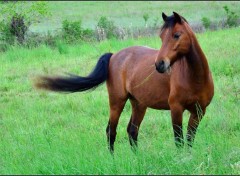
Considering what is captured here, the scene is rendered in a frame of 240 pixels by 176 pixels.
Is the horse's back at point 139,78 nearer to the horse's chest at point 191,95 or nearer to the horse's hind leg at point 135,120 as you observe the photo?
the horse's hind leg at point 135,120

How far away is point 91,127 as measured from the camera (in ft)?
25.1

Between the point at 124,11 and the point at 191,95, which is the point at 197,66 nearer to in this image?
the point at 191,95

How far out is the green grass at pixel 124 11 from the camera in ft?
88.2

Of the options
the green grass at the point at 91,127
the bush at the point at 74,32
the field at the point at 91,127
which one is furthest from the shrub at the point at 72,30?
the green grass at the point at 91,127

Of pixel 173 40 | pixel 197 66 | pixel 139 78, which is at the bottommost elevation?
pixel 139 78

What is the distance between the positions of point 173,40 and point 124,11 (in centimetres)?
2823

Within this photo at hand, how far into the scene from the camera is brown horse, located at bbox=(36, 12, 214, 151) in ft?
17.4

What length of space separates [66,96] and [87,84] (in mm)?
2926

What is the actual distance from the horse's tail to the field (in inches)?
24.1

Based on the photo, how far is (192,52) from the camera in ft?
18.1

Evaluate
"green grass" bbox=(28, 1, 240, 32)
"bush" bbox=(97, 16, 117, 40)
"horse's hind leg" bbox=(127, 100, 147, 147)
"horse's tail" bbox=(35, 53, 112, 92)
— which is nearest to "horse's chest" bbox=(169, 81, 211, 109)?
"horse's hind leg" bbox=(127, 100, 147, 147)

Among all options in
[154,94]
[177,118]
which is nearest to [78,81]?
[154,94]

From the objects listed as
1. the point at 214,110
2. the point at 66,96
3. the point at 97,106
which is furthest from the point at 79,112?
the point at 214,110

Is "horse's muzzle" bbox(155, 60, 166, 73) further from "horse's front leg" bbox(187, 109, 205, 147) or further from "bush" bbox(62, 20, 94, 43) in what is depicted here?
"bush" bbox(62, 20, 94, 43)
